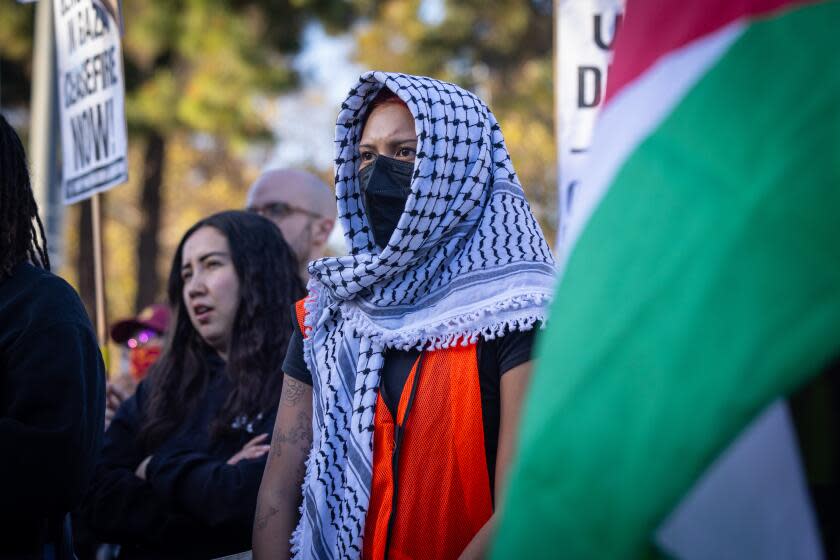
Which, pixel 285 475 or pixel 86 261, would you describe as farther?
pixel 86 261

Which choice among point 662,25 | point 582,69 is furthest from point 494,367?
point 582,69

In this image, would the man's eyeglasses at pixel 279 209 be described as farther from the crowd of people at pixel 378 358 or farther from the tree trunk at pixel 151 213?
the tree trunk at pixel 151 213

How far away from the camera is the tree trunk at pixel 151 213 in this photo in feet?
44.3

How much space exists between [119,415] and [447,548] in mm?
2027

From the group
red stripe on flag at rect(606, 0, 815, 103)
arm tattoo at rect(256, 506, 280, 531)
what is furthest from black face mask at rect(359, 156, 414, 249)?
red stripe on flag at rect(606, 0, 815, 103)

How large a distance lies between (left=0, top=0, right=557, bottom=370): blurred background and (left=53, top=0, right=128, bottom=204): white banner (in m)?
1.71

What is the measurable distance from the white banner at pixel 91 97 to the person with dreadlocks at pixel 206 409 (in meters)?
0.50

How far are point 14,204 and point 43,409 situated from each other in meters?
0.62

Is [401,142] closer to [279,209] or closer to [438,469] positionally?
[438,469]

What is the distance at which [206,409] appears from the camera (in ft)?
12.1

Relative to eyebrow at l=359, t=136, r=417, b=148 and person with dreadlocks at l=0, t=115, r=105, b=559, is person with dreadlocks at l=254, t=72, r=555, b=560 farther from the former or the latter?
person with dreadlocks at l=0, t=115, r=105, b=559

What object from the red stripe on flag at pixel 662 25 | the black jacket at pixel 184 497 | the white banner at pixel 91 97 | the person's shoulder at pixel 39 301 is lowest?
the black jacket at pixel 184 497

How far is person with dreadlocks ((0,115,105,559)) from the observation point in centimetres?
221

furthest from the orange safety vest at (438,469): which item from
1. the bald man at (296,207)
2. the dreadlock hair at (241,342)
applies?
the bald man at (296,207)
